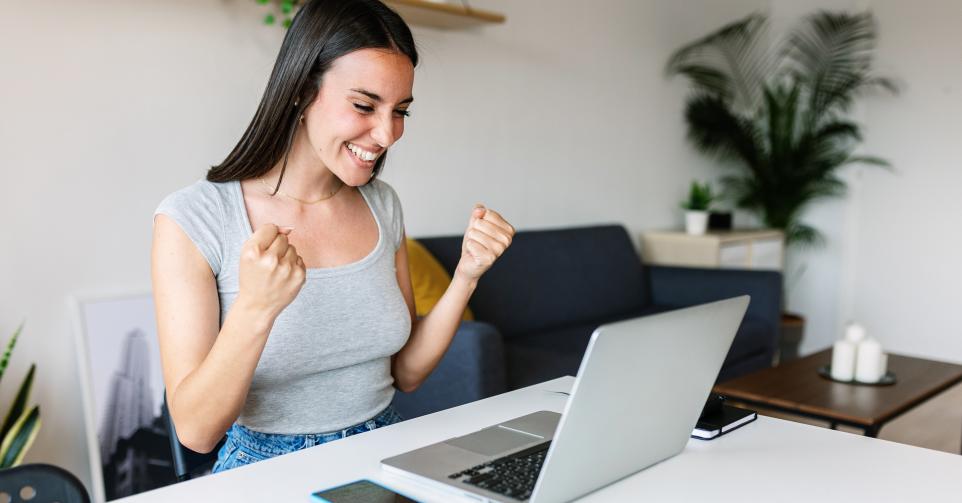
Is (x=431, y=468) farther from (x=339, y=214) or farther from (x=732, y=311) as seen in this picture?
(x=339, y=214)

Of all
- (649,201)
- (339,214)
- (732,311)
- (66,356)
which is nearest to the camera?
(732,311)

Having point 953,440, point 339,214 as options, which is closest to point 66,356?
point 339,214

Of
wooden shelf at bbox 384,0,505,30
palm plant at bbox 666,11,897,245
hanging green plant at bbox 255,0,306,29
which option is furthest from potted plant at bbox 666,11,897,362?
hanging green plant at bbox 255,0,306,29

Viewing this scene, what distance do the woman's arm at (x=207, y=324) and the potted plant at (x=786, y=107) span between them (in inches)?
146

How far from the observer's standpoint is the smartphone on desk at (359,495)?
2.95 feet

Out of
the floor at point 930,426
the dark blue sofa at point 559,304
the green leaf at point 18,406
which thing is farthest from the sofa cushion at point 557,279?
the green leaf at point 18,406

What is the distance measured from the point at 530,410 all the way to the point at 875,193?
13.9 ft

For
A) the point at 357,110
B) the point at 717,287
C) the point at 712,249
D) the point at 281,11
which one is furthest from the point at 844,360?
the point at 281,11

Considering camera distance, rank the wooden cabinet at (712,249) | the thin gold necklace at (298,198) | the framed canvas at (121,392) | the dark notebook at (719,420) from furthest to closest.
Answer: the wooden cabinet at (712,249) → the framed canvas at (121,392) → the thin gold necklace at (298,198) → the dark notebook at (719,420)

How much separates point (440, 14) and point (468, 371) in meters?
1.26

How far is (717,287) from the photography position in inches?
149

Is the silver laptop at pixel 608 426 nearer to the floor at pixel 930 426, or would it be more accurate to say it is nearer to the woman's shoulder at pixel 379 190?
the woman's shoulder at pixel 379 190

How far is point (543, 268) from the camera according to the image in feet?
11.4

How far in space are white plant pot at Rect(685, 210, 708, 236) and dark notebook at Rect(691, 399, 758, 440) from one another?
3123 mm
